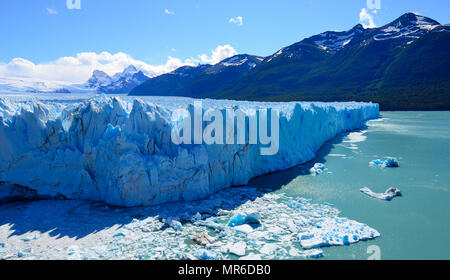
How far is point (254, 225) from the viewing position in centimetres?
488

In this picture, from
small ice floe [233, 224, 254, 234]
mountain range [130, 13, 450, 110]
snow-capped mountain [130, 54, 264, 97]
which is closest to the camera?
small ice floe [233, 224, 254, 234]

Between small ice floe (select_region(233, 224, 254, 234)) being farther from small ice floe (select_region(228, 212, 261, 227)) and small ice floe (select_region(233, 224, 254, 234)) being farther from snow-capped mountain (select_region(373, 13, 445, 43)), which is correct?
snow-capped mountain (select_region(373, 13, 445, 43))

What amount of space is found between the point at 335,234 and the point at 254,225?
148 centimetres

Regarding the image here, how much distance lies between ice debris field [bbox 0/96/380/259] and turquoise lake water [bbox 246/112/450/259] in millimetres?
410

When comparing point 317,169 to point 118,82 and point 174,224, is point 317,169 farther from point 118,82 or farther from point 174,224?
point 118,82

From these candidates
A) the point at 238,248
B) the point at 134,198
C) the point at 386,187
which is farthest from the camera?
the point at 386,187

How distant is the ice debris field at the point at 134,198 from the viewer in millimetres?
4168

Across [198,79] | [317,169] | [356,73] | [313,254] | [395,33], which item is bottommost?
[313,254]

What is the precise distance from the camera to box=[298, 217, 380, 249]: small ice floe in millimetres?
4236

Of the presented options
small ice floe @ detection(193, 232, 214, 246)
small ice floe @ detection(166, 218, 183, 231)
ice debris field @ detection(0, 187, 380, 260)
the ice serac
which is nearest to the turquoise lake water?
ice debris field @ detection(0, 187, 380, 260)

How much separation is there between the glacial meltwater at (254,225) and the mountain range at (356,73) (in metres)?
36.6

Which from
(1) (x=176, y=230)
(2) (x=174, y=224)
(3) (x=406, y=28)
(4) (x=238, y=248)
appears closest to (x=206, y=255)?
(4) (x=238, y=248)

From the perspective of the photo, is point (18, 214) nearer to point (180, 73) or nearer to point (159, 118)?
point (159, 118)
